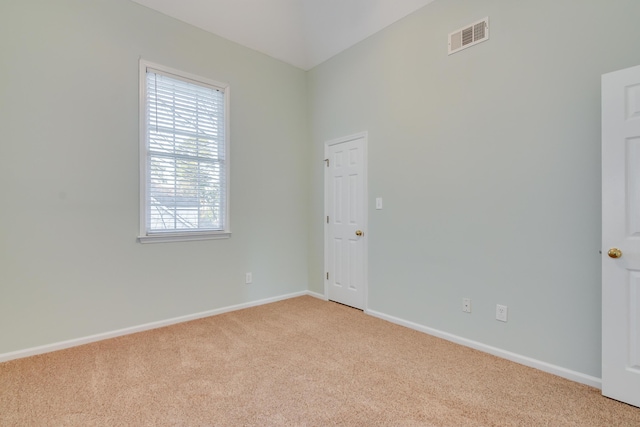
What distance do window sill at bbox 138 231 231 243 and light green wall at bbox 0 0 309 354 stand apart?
6 cm

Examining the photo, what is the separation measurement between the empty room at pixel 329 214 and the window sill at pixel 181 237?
0.04m

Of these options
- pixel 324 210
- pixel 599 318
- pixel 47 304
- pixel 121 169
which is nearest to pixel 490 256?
pixel 599 318

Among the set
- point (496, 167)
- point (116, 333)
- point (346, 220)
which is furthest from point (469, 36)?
point (116, 333)

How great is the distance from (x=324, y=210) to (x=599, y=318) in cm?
282

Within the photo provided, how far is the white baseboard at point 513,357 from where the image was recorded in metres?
2.05

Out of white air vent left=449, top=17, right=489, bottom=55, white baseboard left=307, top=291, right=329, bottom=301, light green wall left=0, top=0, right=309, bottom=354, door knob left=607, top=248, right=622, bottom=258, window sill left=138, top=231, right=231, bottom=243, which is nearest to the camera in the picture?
door knob left=607, top=248, right=622, bottom=258

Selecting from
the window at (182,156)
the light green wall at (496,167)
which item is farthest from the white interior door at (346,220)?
the window at (182,156)

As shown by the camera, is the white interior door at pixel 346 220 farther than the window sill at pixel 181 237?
Yes

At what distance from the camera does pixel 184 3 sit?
3088mm

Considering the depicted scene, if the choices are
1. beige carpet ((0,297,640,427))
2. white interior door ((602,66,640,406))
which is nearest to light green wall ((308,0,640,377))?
white interior door ((602,66,640,406))

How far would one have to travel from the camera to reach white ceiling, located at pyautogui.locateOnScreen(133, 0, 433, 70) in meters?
3.13

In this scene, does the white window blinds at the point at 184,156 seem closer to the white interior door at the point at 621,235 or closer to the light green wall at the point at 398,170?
the light green wall at the point at 398,170

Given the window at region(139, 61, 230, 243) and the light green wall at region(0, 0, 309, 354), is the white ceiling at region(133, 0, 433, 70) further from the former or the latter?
the window at region(139, 61, 230, 243)

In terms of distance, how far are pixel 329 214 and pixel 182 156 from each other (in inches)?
73.5
